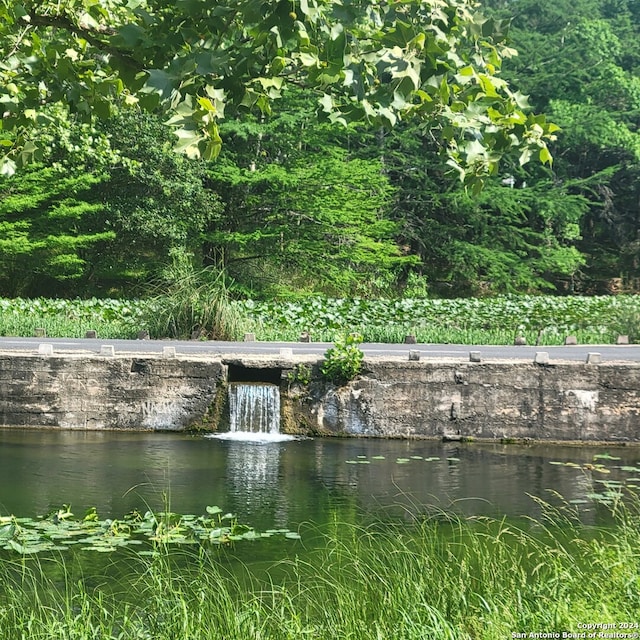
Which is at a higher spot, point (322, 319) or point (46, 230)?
point (46, 230)

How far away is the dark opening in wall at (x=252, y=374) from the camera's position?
49.5 feet

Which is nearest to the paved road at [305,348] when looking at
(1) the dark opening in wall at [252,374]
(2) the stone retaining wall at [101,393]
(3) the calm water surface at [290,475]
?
(2) the stone retaining wall at [101,393]

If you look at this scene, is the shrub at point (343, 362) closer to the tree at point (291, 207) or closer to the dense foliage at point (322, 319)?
the dense foliage at point (322, 319)

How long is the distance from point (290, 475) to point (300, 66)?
22.3 ft

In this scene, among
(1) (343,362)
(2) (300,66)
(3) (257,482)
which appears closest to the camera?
(2) (300,66)

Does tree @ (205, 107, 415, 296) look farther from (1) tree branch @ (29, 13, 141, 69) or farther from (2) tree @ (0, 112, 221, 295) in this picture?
(1) tree branch @ (29, 13, 141, 69)

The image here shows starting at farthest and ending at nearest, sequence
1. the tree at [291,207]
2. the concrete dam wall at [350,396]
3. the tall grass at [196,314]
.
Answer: the tree at [291,207] < the tall grass at [196,314] < the concrete dam wall at [350,396]

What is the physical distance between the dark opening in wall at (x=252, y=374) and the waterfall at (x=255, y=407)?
12 centimetres

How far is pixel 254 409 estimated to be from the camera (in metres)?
15.1

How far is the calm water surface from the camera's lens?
9805mm

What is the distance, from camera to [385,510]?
9.71m

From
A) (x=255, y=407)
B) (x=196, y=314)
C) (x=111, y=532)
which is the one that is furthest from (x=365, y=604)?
(x=196, y=314)

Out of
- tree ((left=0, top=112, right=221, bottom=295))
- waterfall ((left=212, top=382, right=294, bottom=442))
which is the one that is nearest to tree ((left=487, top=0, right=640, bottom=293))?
tree ((left=0, top=112, right=221, bottom=295))

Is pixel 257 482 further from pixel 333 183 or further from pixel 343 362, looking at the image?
pixel 333 183
